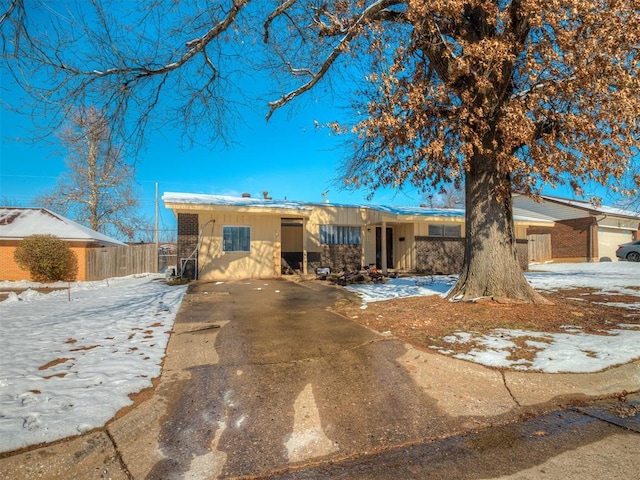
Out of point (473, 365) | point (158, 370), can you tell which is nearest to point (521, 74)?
point (473, 365)

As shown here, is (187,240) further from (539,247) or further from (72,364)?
(539,247)

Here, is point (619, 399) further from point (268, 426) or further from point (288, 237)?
point (288, 237)

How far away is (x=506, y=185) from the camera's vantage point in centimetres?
663

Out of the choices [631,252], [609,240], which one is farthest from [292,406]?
[609,240]

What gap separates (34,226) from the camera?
17266 millimetres

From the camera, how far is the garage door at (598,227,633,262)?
24016mm

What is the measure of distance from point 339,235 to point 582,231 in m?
18.2

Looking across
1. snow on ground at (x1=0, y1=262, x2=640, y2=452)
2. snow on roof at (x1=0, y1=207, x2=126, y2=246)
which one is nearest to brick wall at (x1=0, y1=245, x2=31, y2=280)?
snow on roof at (x1=0, y1=207, x2=126, y2=246)

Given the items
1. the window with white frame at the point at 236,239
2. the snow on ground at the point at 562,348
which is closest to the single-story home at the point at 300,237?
the window with white frame at the point at 236,239

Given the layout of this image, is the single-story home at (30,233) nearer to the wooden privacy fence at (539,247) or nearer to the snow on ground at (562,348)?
the snow on ground at (562,348)

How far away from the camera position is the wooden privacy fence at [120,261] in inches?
693

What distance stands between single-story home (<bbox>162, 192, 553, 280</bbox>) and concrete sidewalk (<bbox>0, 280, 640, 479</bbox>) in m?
8.61

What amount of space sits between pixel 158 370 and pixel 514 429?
3.44 m

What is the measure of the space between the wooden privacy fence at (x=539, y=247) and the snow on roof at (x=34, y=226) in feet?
84.2
